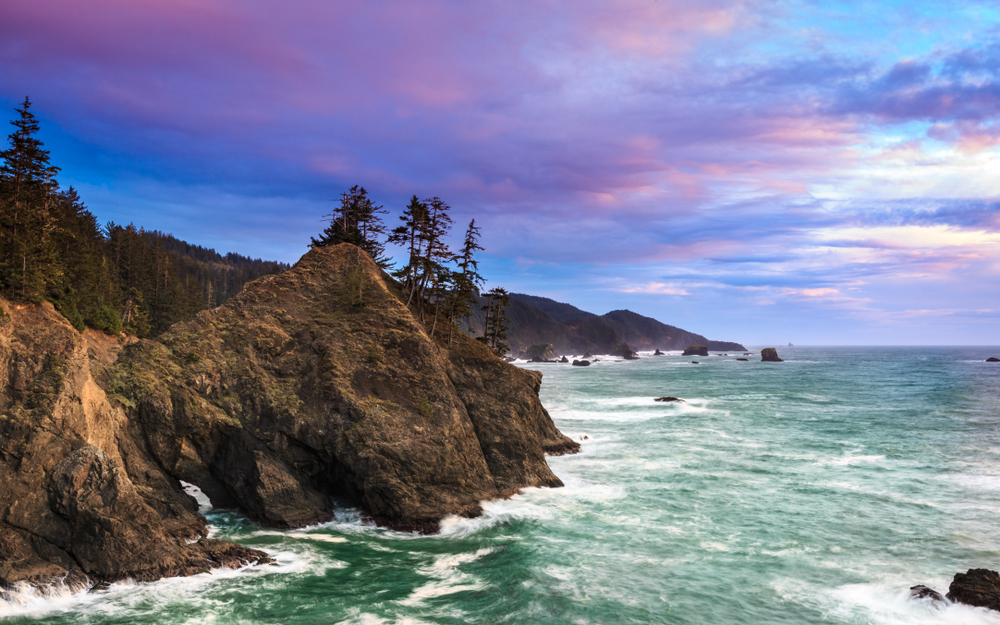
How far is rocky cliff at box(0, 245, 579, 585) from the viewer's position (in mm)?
16938

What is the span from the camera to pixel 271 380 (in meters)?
25.5

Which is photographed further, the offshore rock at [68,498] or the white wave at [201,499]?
the white wave at [201,499]

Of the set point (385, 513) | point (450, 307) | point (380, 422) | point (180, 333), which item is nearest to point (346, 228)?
point (450, 307)

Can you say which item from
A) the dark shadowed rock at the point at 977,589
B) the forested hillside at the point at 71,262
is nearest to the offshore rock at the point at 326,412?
the forested hillside at the point at 71,262

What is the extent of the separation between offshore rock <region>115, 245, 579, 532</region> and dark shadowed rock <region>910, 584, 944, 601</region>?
15.5m

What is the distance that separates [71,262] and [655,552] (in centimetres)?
5859

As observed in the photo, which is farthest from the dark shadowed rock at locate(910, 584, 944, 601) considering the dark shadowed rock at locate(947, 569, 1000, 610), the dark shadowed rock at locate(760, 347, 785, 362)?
the dark shadowed rock at locate(760, 347, 785, 362)

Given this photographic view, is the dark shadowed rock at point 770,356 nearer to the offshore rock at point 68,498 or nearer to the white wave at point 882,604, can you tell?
the white wave at point 882,604

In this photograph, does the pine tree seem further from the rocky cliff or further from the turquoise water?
the turquoise water

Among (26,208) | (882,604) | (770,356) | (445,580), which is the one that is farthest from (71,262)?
(770,356)

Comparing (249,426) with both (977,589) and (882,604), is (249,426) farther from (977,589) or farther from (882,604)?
(977,589)

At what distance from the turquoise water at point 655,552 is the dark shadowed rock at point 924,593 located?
35cm

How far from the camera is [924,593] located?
17125 mm

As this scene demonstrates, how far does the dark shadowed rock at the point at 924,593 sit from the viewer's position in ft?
55.4
